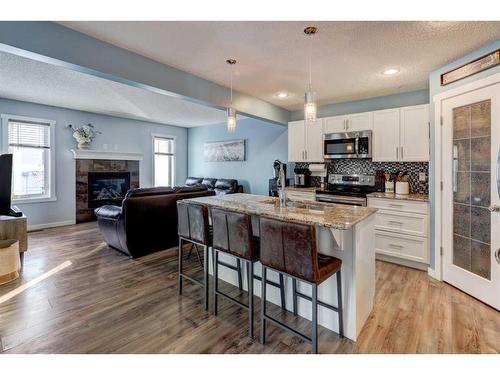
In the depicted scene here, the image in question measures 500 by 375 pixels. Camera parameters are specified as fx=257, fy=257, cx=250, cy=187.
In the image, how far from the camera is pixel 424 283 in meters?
2.92

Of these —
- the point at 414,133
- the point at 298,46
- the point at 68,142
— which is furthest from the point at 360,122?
the point at 68,142

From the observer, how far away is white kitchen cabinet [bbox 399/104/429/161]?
3.50 m

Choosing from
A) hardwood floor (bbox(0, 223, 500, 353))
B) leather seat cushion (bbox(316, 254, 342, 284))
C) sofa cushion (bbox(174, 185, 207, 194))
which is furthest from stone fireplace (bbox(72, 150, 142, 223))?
leather seat cushion (bbox(316, 254, 342, 284))

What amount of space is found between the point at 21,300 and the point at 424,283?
4.22m

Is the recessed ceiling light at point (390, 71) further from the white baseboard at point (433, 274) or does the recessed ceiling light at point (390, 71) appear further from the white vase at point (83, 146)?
the white vase at point (83, 146)

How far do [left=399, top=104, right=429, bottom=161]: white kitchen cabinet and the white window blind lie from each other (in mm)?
6710

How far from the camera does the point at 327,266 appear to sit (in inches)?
69.4

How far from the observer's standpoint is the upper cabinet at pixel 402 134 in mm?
3523

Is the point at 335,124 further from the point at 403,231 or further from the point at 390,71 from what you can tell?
the point at 403,231

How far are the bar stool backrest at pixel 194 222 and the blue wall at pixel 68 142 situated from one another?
4516mm

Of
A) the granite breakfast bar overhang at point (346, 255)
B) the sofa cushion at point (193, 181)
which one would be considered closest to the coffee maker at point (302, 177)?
the granite breakfast bar overhang at point (346, 255)

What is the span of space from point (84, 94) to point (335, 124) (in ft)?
14.6

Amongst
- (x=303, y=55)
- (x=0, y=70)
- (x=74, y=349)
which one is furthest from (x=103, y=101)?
(x=74, y=349)

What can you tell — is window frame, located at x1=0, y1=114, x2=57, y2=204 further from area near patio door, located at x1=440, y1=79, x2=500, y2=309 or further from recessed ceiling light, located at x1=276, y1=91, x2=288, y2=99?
area near patio door, located at x1=440, y1=79, x2=500, y2=309
